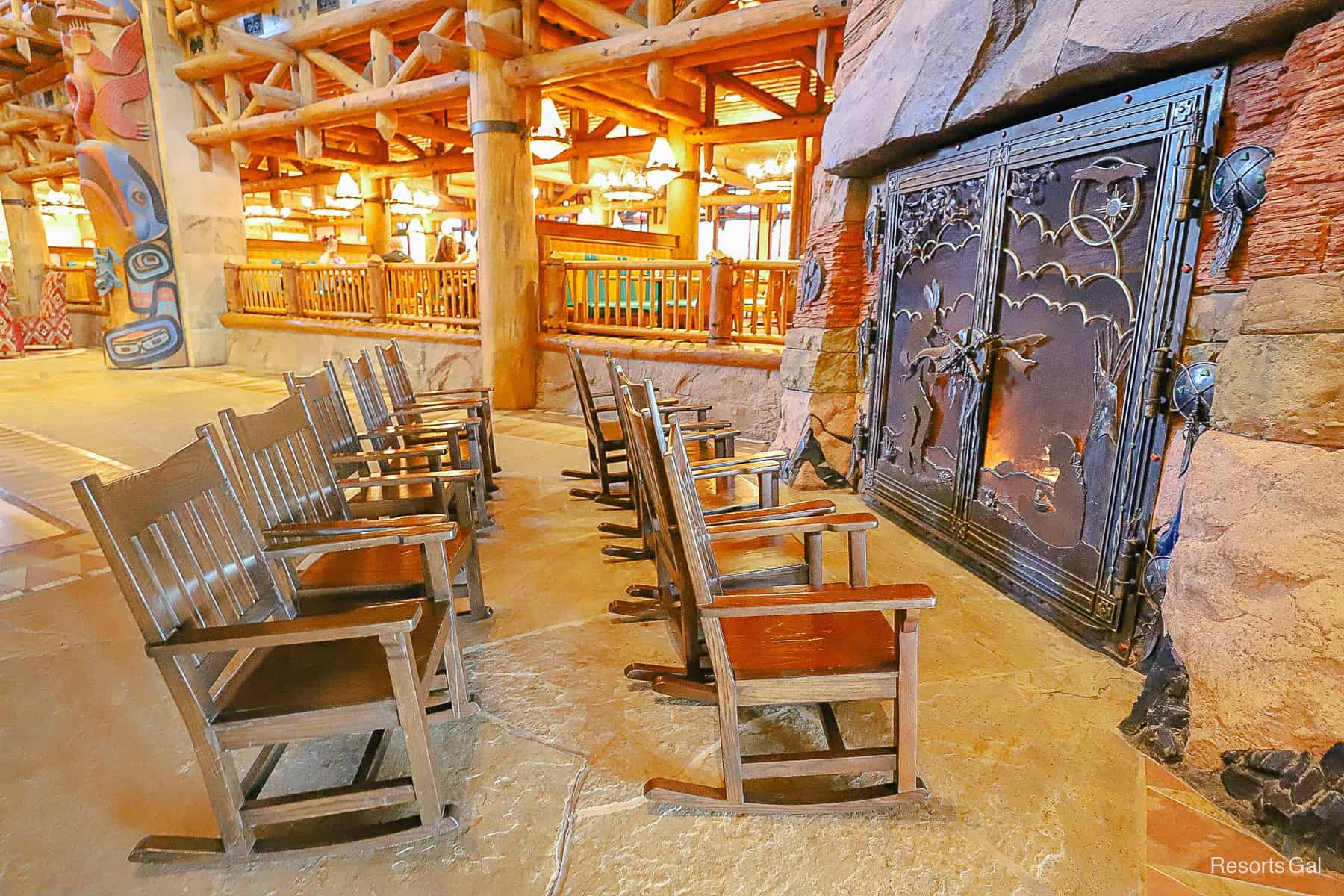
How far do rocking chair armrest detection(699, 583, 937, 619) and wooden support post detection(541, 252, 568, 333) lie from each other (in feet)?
17.8

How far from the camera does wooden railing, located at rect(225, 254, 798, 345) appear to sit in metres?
5.56

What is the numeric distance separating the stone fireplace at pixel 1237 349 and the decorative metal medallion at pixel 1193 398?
39 mm

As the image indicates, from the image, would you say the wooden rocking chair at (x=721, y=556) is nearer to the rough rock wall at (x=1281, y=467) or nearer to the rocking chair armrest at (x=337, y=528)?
the rocking chair armrest at (x=337, y=528)

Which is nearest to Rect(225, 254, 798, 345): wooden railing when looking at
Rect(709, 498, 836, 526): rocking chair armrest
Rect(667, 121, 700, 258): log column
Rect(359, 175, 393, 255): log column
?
Rect(667, 121, 700, 258): log column

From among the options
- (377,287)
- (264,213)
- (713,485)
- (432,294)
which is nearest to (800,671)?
(713,485)

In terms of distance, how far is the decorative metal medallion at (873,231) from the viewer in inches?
145

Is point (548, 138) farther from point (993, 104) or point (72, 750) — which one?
point (72, 750)

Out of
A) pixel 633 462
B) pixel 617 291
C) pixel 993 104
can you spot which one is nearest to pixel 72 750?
pixel 633 462

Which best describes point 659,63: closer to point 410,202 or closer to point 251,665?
point 251,665

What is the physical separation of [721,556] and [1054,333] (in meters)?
1.50

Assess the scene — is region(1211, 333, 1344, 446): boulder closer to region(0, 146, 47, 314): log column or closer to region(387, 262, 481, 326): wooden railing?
region(387, 262, 481, 326): wooden railing

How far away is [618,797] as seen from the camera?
169cm

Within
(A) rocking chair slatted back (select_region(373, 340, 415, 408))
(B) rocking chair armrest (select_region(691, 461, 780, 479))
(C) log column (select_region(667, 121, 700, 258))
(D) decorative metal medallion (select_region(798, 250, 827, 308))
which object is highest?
(C) log column (select_region(667, 121, 700, 258))

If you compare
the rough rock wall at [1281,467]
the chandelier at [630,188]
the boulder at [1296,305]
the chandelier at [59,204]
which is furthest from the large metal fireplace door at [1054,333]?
the chandelier at [59,204]
